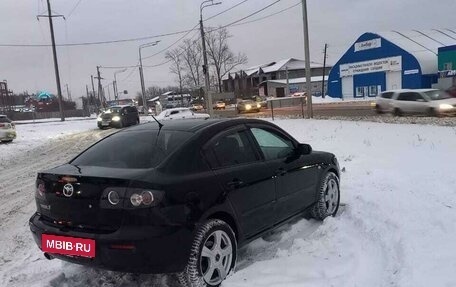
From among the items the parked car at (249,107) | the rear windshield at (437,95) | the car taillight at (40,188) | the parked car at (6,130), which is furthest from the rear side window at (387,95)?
the car taillight at (40,188)

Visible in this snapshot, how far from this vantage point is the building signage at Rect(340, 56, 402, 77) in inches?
2173

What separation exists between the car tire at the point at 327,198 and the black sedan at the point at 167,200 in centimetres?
80

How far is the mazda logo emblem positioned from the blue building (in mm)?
53740

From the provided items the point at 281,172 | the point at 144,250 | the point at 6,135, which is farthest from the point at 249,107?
the point at 144,250

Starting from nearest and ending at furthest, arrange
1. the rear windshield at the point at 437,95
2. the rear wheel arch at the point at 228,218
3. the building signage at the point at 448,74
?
1. the rear wheel arch at the point at 228,218
2. the rear windshield at the point at 437,95
3. the building signage at the point at 448,74

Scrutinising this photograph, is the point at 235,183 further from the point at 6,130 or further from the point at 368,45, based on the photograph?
the point at 368,45

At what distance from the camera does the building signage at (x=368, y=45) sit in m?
57.7

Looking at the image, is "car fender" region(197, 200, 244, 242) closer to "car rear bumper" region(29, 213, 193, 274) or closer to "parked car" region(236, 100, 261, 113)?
"car rear bumper" region(29, 213, 193, 274)

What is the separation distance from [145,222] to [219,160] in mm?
1025

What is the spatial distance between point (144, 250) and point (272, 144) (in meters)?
2.31

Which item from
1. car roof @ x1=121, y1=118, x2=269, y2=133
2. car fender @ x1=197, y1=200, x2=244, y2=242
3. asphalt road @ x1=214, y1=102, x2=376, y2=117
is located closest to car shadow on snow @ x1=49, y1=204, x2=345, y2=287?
car fender @ x1=197, y1=200, x2=244, y2=242

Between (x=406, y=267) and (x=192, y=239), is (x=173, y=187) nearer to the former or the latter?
(x=192, y=239)

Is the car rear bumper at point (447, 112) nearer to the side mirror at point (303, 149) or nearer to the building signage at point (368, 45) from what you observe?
the side mirror at point (303, 149)

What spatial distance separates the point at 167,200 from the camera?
12.1ft
